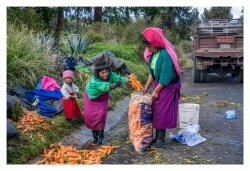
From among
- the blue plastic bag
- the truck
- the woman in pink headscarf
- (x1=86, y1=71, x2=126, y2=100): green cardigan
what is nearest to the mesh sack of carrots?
the woman in pink headscarf

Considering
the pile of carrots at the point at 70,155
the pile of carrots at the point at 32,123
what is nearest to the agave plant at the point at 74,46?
the pile of carrots at the point at 32,123

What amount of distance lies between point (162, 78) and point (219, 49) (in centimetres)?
876

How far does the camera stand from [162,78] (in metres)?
4.82

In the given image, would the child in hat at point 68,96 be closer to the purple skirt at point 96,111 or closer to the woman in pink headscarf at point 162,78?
the purple skirt at point 96,111

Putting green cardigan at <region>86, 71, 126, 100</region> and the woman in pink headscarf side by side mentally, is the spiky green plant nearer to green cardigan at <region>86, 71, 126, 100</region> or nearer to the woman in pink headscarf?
green cardigan at <region>86, 71, 126, 100</region>

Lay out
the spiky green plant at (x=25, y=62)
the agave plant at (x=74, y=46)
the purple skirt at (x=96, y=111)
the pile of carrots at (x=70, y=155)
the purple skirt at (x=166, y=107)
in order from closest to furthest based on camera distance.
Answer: the pile of carrots at (x=70, y=155), the purple skirt at (x=166, y=107), the purple skirt at (x=96, y=111), the spiky green plant at (x=25, y=62), the agave plant at (x=74, y=46)

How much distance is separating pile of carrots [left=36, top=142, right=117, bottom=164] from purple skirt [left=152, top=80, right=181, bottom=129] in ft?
3.15

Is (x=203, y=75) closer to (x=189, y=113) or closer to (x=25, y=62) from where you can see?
(x=189, y=113)

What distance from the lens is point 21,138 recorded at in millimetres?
5070

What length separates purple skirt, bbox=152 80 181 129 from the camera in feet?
16.4

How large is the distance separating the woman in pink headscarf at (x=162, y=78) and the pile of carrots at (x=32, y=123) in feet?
6.47

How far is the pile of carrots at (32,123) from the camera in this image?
5.39 meters

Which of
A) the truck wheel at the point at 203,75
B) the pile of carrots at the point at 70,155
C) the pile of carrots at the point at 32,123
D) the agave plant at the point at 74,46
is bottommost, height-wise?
the pile of carrots at the point at 70,155

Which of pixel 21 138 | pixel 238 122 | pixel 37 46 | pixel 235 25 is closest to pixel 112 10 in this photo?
pixel 235 25
